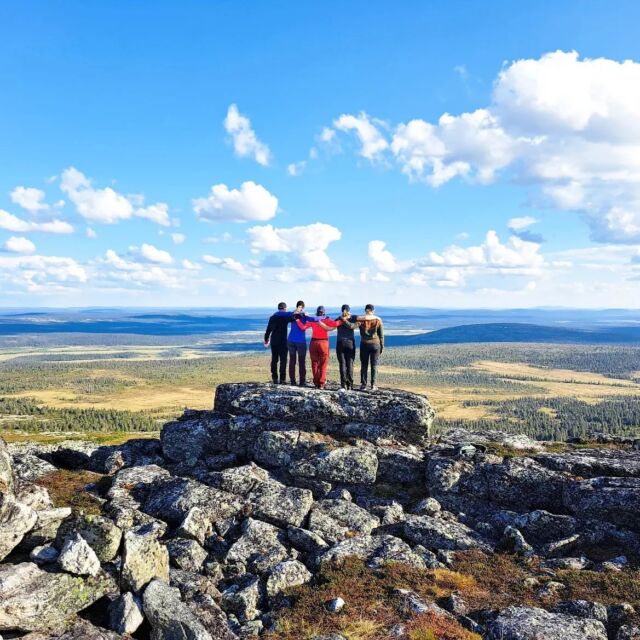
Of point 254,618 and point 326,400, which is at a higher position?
point 326,400

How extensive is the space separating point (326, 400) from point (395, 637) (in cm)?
1738

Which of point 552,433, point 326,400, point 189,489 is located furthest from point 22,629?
point 552,433

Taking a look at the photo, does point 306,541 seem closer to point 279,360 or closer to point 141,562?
point 141,562

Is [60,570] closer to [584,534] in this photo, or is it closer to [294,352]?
[294,352]

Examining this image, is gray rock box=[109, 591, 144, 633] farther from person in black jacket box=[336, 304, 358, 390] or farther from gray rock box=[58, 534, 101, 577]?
person in black jacket box=[336, 304, 358, 390]

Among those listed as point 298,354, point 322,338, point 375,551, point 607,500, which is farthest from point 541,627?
point 298,354

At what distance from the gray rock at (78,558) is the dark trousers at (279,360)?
1817 cm

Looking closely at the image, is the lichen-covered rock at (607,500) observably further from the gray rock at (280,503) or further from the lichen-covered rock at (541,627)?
the gray rock at (280,503)

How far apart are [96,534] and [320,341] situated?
61.7 feet

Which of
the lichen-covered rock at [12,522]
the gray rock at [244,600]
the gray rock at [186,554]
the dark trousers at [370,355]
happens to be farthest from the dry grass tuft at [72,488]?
the dark trousers at [370,355]

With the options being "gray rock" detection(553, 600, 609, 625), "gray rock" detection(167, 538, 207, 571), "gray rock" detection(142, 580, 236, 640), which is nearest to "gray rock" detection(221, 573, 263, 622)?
"gray rock" detection(142, 580, 236, 640)

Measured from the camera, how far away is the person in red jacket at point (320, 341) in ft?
108

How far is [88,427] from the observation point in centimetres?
16625

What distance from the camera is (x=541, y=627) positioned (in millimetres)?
16984
